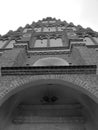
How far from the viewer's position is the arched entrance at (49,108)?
549 cm

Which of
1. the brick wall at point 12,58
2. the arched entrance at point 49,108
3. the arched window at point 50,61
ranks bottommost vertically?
the arched entrance at point 49,108

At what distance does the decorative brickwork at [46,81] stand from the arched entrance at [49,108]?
0.36 feet

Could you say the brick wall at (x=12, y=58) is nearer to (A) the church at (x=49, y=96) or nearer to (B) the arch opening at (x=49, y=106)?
(A) the church at (x=49, y=96)

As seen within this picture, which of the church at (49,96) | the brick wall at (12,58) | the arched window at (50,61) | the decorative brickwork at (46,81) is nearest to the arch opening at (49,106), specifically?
the church at (49,96)

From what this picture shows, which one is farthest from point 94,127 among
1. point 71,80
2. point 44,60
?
point 44,60

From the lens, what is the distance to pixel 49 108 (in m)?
6.06

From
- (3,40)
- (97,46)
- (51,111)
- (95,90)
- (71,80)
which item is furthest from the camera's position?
(3,40)

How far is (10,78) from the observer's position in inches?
211

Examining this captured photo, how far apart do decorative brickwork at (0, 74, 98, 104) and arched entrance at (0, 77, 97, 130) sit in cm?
11

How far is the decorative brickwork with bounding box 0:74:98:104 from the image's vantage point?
190 inches

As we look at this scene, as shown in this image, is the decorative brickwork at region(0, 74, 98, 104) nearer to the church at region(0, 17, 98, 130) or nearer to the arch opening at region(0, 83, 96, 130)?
the church at region(0, 17, 98, 130)

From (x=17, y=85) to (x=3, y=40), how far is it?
933 cm

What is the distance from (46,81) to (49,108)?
1494mm

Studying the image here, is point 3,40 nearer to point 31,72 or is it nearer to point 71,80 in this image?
point 31,72
